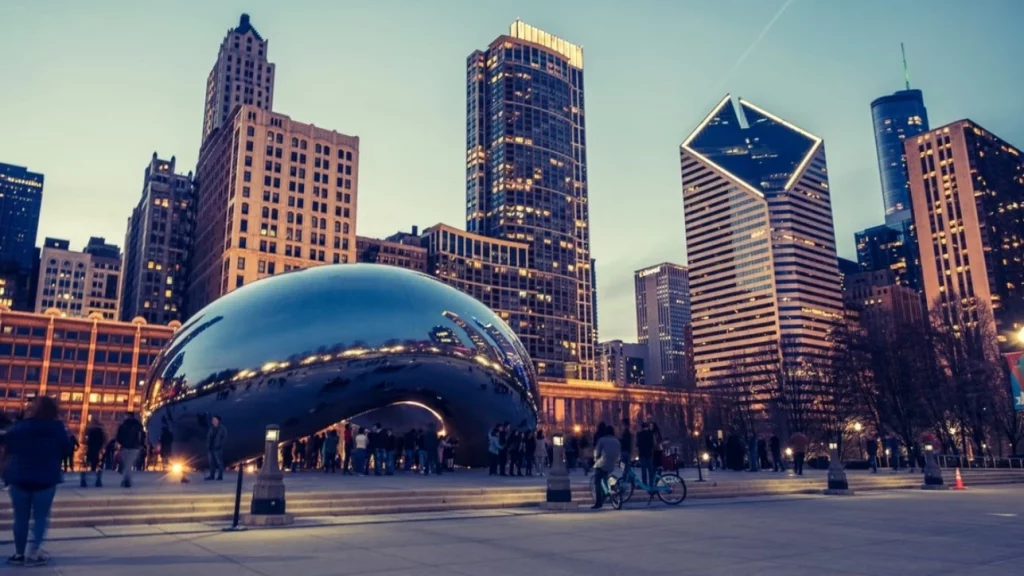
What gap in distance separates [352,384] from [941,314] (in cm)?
5610

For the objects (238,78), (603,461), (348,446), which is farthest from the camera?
(238,78)

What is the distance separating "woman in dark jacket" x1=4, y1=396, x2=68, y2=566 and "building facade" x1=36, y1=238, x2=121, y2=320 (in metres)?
195

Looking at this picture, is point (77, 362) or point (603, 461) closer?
point (603, 461)

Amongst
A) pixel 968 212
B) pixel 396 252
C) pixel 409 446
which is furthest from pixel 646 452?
pixel 968 212

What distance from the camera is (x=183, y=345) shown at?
19609 mm

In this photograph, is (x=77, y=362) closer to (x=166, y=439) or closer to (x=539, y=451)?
(x=166, y=439)

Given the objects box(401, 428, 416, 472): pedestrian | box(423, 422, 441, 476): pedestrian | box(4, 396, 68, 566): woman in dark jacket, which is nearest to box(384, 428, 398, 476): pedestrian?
box(401, 428, 416, 472): pedestrian

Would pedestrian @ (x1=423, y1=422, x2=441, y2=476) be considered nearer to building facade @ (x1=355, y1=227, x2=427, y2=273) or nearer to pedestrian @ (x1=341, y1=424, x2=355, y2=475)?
pedestrian @ (x1=341, y1=424, x2=355, y2=475)

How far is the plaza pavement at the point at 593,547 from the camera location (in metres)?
7.58

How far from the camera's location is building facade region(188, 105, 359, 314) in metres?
117

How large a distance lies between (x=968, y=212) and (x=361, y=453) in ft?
539

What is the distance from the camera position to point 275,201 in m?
120

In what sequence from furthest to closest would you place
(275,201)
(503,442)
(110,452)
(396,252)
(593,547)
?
1. (396,252)
2. (275,201)
3. (110,452)
4. (503,442)
5. (593,547)

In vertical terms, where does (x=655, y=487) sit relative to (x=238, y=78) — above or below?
below
